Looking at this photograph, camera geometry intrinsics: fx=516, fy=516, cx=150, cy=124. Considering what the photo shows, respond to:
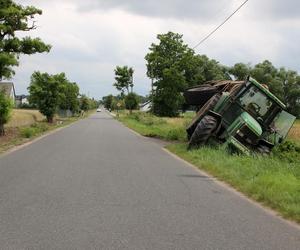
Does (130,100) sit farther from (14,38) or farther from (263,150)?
(263,150)

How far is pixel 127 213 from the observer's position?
28.3ft

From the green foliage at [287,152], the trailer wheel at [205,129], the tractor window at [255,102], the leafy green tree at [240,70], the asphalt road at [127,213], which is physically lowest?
the asphalt road at [127,213]

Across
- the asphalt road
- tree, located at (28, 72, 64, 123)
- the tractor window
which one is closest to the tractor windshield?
the tractor window

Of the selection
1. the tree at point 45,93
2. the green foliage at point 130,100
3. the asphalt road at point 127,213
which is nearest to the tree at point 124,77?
the green foliage at point 130,100

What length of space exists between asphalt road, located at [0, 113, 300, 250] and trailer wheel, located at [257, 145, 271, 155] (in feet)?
15.8

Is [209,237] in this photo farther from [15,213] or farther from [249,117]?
[249,117]

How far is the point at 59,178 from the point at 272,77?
7368 centimetres

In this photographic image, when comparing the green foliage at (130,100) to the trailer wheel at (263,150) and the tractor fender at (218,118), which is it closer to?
the tractor fender at (218,118)

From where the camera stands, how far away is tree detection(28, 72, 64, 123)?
5600cm

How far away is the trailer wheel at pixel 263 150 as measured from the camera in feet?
60.9

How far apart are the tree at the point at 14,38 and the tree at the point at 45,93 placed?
2416 cm

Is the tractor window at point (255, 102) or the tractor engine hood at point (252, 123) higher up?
the tractor window at point (255, 102)

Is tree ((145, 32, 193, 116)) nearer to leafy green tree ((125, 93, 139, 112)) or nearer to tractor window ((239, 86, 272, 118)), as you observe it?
leafy green tree ((125, 93, 139, 112))

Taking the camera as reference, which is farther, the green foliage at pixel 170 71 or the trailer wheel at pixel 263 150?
the green foliage at pixel 170 71
